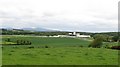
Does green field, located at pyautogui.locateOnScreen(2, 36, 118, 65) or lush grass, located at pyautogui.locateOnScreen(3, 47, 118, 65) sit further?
green field, located at pyautogui.locateOnScreen(2, 36, 118, 65)

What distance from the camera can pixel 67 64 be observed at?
1623 centimetres

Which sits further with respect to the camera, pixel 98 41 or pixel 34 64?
pixel 98 41

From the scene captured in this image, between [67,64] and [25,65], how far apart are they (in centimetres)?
286

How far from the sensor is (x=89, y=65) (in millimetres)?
16266

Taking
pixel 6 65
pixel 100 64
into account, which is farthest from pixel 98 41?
pixel 6 65

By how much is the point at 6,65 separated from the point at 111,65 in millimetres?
7156

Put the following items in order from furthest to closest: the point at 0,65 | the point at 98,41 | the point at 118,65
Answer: the point at 98,41 < the point at 118,65 < the point at 0,65

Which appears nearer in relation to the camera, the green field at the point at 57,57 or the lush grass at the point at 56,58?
the lush grass at the point at 56,58

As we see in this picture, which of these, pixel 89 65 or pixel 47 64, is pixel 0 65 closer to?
pixel 47 64

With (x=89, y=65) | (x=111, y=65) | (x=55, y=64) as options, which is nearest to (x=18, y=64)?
(x=55, y=64)

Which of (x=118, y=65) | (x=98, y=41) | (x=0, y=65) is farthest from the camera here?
(x=98, y=41)

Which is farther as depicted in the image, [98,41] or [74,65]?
[98,41]

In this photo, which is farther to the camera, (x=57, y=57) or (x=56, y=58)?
(x=57, y=57)

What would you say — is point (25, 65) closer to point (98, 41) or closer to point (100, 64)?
point (100, 64)
